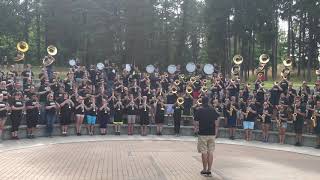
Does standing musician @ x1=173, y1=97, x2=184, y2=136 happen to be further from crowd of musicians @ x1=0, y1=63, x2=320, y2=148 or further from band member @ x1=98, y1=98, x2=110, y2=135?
band member @ x1=98, y1=98, x2=110, y2=135

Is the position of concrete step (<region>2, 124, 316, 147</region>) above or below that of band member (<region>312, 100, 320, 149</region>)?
below

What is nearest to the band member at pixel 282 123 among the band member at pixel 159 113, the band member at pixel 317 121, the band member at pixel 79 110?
the band member at pixel 317 121

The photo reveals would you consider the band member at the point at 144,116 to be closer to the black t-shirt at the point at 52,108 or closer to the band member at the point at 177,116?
the band member at the point at 177,116

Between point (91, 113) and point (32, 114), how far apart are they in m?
2.96

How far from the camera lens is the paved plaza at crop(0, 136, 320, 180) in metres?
13.3

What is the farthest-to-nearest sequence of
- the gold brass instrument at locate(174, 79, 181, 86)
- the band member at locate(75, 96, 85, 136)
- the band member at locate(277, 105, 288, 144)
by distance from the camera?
the gold brass instrument at locate(174, 79, 181, 86)
the band member at locate(75, 96, 85, 136)
the band member at locate(277, 105, 288, 144)

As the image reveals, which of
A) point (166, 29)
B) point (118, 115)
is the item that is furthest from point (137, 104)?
point (166, 29)

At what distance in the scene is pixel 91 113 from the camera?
22.7 metres

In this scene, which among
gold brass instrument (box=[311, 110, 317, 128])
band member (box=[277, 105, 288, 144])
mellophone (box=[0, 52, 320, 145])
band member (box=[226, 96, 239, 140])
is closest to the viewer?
gold brass instrument (box=[311, 110, 317, 128])

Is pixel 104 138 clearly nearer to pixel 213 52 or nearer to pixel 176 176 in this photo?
pixel 176 176

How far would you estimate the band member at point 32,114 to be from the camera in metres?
20.9

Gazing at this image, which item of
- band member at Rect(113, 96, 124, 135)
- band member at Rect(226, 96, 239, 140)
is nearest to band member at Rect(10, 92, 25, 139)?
band member at Rect(113, 96, 124, 135)

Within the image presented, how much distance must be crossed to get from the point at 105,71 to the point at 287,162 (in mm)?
14009

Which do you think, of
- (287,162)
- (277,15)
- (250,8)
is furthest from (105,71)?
(277,15)
